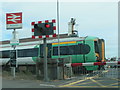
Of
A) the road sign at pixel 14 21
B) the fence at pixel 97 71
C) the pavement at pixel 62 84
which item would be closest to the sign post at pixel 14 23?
the road sign at pixel 14 21

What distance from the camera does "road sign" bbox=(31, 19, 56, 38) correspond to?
470 inches

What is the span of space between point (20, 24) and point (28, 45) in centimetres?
830

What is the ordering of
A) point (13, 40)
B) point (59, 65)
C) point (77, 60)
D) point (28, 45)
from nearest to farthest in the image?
1. point (59, 65)
2. point (13, 40)
3. point (77, 60)
4. point (28, 45)

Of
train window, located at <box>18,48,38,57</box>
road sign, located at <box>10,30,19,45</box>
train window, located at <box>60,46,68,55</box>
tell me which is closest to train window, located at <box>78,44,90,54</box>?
train window, located at <box>60,46,68,55</box>

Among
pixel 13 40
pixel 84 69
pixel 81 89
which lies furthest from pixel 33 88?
pixel 84 69

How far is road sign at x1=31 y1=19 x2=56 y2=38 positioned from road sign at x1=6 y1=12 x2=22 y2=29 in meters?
2.74

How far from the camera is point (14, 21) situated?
1448cm

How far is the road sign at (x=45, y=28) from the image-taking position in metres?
11.9

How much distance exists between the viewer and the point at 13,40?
47.4 feet

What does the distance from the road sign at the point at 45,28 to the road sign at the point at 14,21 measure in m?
2.74

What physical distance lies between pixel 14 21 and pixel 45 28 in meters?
3.63

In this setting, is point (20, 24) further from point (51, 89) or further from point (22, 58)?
point (22, 58)

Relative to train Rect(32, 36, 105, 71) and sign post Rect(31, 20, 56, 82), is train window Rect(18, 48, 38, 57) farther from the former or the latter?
sign post Rect(31, 20, 56, 82)

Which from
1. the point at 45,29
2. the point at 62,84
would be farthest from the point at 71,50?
the point at 62,84
